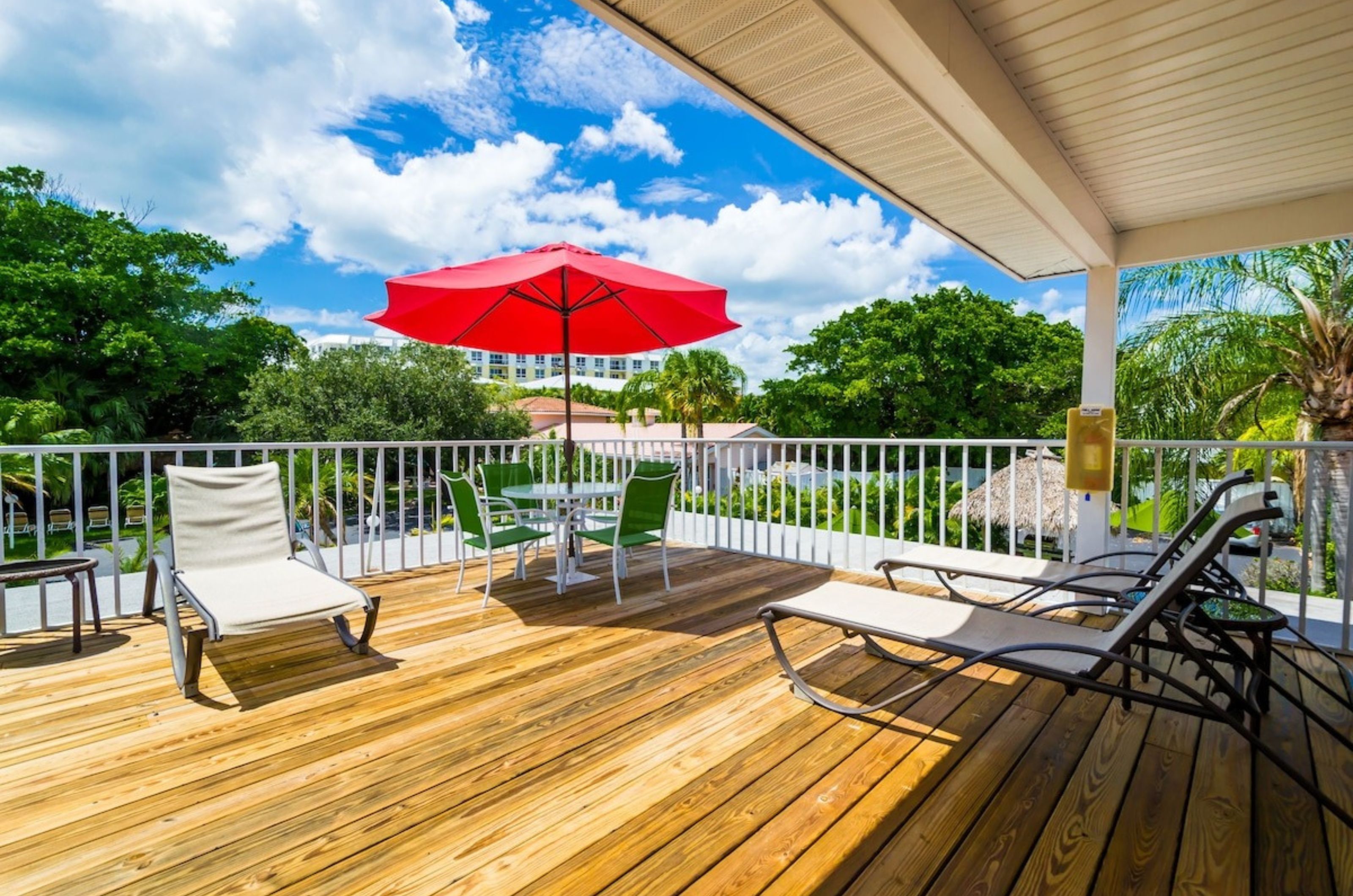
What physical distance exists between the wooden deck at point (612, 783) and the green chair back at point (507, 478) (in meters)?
2.27

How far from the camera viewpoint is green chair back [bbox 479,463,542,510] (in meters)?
5.57

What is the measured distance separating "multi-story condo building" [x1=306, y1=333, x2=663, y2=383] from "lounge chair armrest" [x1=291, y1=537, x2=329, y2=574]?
28.8 m

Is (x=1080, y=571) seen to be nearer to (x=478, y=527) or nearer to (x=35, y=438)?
(x=478, y=527)

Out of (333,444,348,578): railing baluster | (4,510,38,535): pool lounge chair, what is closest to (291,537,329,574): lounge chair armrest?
(333,444,348,578): railing baluster

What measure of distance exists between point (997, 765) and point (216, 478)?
14.0 feet

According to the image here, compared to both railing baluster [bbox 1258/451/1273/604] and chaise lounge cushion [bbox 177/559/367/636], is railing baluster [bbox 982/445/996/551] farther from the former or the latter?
chaise lounge cushion [bbox 177/559/367/636]

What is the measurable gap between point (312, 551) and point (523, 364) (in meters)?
102

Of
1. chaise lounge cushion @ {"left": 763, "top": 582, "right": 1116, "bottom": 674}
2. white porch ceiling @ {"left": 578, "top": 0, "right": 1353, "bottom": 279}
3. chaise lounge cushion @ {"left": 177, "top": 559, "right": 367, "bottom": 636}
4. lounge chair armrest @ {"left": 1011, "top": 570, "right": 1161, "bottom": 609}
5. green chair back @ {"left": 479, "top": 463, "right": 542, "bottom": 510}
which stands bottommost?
chaise lounge cushion @ {"left": 177, "top": 559, "right": 367, "bottom": 636}

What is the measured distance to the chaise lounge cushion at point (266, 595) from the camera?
2.87 metres

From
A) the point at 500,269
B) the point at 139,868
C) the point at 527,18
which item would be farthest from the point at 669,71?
the point at 527,18

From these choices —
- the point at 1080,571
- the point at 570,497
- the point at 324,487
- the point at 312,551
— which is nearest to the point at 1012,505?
the point at 1080,571

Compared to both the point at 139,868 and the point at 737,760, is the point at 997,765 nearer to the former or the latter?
the point at 737,760

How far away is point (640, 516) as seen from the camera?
4.59 metres

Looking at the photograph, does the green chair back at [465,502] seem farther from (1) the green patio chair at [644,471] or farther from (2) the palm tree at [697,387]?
(2) the palm tree at [697,387]
